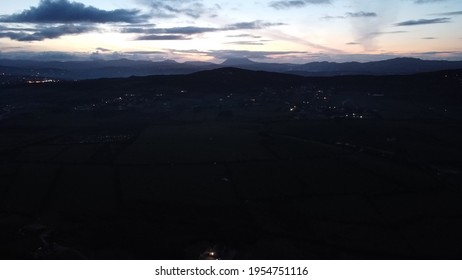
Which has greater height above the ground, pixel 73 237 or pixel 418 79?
pixel 418 79

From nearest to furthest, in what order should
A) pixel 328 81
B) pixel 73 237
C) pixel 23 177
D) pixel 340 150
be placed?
1. pixel 73 237
2. pixel 23 177
3. pixel 340 150
4. pixel 328 81

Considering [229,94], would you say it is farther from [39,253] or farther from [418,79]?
[39,253]

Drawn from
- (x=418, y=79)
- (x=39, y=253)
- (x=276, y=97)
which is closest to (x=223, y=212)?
(x=39, y=253)

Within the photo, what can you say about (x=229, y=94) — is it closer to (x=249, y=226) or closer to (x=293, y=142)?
(x=293, y=142)

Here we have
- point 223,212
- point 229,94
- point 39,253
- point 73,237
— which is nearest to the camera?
point 39,253

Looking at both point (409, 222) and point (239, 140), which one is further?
point (239, 140)

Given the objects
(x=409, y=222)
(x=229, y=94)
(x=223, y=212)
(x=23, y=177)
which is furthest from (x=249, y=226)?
(x=229, y=94)
